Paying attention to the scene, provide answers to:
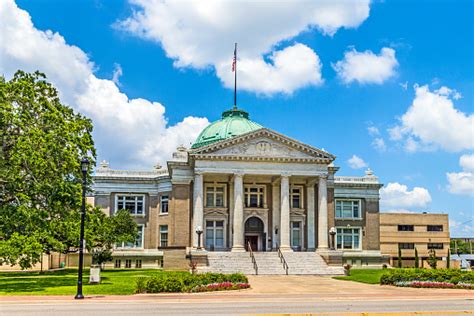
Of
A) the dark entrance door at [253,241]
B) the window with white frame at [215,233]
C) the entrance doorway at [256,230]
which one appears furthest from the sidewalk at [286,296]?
the dark entrance door at [253,241]

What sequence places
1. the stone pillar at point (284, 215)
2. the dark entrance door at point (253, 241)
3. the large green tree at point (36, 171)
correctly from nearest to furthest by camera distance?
the large green tree at point (36, 171) < the stone pillar at point (284, 215) < the dark entrance door at point (253, 241)

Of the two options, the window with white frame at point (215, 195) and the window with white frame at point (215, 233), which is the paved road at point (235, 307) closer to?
the window with white frame at point (215, 233)

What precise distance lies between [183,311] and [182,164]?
3804 cm

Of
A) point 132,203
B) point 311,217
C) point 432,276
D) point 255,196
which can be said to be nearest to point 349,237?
point 311,217

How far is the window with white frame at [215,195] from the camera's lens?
5938cm

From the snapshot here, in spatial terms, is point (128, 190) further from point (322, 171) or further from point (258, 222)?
point (322, 171)

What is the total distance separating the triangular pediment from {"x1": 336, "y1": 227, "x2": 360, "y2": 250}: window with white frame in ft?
48.4

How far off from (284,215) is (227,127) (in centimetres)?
1797

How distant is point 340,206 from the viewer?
2657 inches

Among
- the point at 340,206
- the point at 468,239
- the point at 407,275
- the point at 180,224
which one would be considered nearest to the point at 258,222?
the point at 180,224

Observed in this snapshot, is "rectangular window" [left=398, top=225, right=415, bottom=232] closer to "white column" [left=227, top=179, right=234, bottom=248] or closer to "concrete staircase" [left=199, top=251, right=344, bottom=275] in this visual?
"concrete staircase" [left=199, top=251, right=344, bottom=275]

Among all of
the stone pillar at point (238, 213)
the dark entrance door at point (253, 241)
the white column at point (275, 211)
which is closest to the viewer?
the stone pillar at point (238, 213)

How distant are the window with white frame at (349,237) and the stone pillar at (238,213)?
57.9 ft

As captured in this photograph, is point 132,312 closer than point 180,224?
Yes
